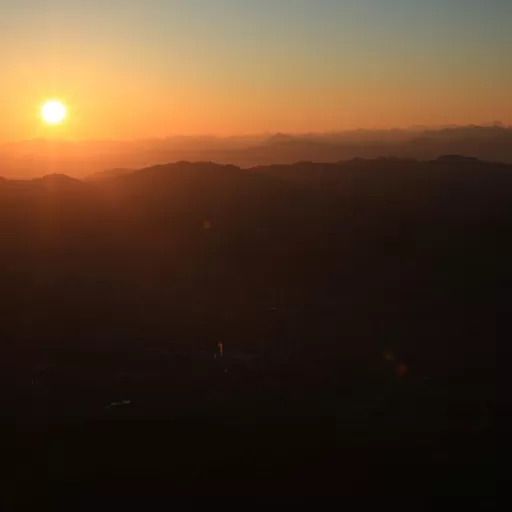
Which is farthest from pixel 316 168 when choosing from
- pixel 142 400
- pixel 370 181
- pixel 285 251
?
pixel 142 400

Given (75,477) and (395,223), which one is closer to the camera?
(75,477)

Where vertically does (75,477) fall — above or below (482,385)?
above

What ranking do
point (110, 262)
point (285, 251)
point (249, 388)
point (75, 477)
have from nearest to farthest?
1. point (75, 477)
2. point (249, 388)
3. point (110, 262)
4. point (285, 251)

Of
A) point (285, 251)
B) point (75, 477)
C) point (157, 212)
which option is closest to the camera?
point (75, 477)

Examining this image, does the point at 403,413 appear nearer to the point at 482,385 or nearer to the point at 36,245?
the point at 482,385

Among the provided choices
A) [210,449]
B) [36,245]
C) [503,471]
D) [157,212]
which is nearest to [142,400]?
[210,449]

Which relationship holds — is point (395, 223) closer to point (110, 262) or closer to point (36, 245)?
point (110, 262)
